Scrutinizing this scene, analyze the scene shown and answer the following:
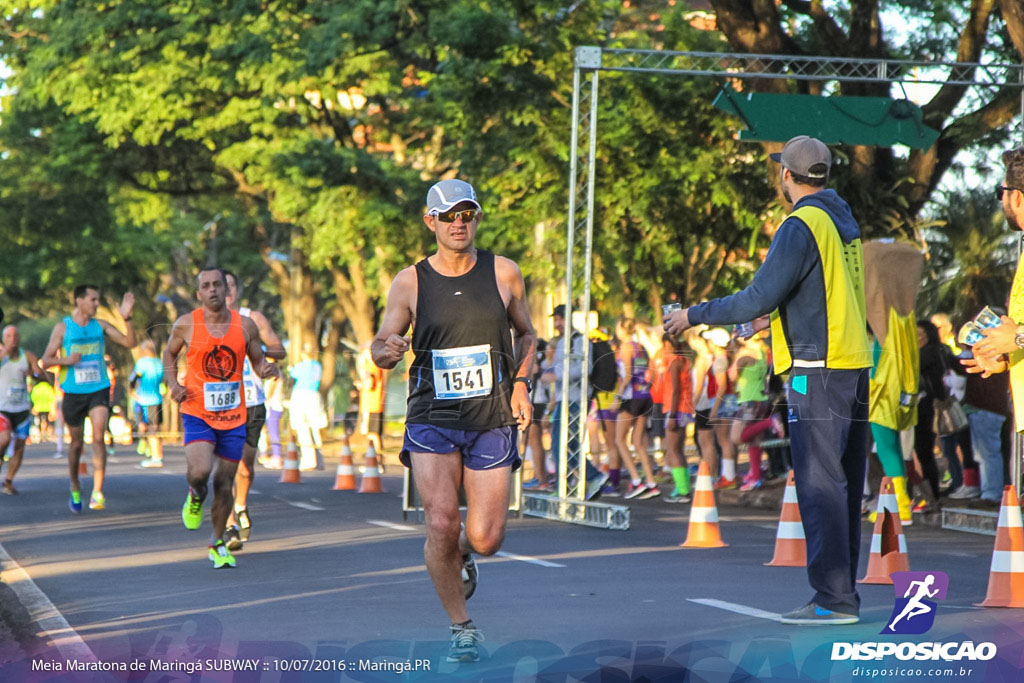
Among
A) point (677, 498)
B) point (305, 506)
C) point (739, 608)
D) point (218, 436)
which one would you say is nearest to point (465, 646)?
point (739, 608)

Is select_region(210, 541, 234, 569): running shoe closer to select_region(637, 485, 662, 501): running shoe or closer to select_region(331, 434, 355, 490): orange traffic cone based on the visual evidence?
select_region(637, 485, 662, 501): running shoe

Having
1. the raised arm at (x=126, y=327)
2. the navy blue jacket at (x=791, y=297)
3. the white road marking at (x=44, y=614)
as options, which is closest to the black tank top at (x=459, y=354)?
the navy blue jacket at (x=791, y=297)

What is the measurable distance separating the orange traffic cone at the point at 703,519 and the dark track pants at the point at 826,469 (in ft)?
17.3

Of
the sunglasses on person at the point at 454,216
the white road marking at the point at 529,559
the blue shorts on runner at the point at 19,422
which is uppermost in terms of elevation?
the sunglasses on person at the point at 454,216

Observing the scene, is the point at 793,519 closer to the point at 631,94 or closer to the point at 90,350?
the point at 90,350

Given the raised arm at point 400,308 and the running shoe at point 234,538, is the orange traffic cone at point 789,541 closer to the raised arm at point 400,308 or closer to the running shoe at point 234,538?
the running shoe at point 234,538

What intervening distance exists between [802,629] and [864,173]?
14603mm

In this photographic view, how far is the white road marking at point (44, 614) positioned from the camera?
24.6ft

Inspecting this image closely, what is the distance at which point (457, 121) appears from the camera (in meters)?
25.3

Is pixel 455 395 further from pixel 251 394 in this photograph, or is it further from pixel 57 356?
pixel 57 356

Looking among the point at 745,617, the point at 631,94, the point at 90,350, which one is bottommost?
the point at 745,617

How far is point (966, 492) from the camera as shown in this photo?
55.6 ft

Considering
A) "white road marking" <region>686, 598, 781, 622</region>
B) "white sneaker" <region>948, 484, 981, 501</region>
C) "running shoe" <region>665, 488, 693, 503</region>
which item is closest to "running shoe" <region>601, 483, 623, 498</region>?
"running shoe" <region>665, 488, 693, 503</region>

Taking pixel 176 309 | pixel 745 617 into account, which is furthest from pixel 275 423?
pixel 176 309
